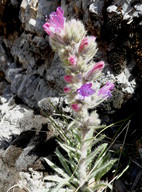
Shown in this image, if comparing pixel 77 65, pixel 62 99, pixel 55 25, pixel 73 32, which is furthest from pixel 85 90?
pixel 62 99

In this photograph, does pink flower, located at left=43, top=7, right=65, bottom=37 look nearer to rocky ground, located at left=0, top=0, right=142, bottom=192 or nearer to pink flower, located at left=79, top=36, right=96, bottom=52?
pink flower, located at left=79, top=36, right=96, bottom=52

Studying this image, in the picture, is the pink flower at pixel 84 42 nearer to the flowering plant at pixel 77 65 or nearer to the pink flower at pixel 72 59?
the flowering plant at pixel 77 65

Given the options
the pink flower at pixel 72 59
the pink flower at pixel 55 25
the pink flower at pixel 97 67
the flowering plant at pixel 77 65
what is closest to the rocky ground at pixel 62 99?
the flowering plant at pixel 77 65

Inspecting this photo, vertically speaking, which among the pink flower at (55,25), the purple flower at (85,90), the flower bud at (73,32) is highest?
the pink flower at (55,25)

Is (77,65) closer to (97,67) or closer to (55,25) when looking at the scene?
(97,67)

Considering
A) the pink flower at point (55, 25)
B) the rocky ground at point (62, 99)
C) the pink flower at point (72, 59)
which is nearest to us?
the pink flower at point (72, 59)

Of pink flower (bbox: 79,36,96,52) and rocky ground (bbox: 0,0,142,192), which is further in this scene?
rocky ground (bbox: 0,0,142,192)

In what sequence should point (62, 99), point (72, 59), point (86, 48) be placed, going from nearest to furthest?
point (72, 59) < point (86, 48) < point (62, 99)

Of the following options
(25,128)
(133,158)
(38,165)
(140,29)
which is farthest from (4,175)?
(140,29)

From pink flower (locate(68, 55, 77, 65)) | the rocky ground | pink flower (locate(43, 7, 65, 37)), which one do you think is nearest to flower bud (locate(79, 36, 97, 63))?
pink flower (locate(68, 55, 77, 65))

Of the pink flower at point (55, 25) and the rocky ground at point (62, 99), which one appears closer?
the pink flower at point (55, 25)
